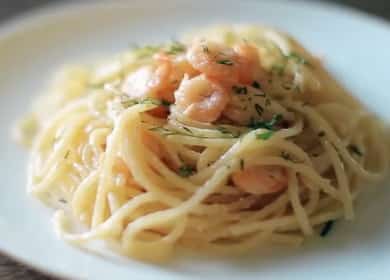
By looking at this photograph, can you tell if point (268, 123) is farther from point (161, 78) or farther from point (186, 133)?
point (161, 78)

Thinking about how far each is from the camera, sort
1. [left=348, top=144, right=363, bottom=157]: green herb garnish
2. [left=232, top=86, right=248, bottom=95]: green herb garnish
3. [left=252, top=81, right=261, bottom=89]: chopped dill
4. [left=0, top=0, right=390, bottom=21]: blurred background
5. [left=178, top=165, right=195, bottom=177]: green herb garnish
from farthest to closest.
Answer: [left=0, top=0, right=390, bottom=21]: blurred background, [left=348, top=144, right=363, bottom=157]: green herb garnish, [left=252, top=81, right=261, bottom=89]: chopped dill, [left=232, top=86, right=248, bottom=95]: green herb garnish, [left=178, top=165, right=195, bottom=177]: green herb garnish

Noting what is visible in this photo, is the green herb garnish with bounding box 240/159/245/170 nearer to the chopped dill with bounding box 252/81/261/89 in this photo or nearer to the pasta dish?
the pasta dish

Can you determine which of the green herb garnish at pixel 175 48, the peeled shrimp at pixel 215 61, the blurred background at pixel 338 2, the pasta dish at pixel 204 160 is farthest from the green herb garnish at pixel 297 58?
the blurred background at pixel 338 2

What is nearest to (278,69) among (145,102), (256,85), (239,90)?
(256,85)

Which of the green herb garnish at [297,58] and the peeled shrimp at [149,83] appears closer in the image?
the peeled shrimp at [149,83]

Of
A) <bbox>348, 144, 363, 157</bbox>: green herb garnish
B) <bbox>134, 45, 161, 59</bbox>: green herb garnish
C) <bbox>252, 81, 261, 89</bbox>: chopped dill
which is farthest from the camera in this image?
<bbox>134, 45, 161, 59</bbox>: green herb garnish

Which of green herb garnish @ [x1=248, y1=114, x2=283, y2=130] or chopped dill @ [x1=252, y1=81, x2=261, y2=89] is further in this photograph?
chopped dill @ [x1=252, y1=81, x2=261, y2=89]

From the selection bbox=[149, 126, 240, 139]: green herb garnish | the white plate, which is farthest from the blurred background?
bbox=[149, 126, 240, 139]: green herb garnish

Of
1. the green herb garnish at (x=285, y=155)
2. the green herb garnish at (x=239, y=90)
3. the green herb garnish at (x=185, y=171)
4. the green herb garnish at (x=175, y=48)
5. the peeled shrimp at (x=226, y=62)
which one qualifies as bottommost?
the green herb garnish at (x=185, y=171)

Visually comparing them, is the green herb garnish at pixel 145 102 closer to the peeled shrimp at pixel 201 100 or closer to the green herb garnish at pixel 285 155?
the peeled shrimp at pixel 201 100
